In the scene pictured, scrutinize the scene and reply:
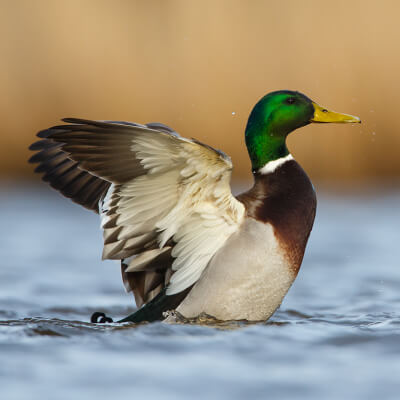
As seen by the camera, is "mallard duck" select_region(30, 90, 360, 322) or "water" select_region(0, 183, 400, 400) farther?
"mallard duck" select_region(30, 90, 360, 322)

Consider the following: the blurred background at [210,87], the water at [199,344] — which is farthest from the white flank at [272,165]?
the blurred background at [210,87]

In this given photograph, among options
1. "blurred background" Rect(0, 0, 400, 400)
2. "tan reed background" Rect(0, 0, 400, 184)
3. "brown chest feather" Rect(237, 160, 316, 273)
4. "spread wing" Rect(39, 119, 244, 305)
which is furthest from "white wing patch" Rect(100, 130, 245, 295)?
"tan reed background" Rect(0, 0, 400, 184)

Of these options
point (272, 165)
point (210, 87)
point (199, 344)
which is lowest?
point (199, 344)

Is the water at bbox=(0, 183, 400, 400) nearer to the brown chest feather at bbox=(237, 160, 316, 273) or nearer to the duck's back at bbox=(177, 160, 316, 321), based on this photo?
the duck's back at bbox=(177, 160, 316, 321)

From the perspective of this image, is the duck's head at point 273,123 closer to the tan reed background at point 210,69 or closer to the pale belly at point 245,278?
the pale belly at point 245,278

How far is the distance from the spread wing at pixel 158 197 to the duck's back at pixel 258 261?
0.29 ft

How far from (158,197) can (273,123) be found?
0.93 metres

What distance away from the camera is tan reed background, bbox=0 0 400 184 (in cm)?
1110

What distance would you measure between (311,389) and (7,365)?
1.35m

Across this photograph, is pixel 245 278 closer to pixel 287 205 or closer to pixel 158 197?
pixel 287 205

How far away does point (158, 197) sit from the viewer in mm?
4293

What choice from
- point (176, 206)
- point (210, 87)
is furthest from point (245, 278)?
point (210, 87)

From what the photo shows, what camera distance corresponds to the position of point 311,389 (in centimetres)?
339

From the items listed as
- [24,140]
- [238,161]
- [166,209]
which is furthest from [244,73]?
[166,209]
